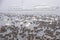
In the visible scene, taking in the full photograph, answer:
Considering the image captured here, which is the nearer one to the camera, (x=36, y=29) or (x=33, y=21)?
(x=36, y=29)

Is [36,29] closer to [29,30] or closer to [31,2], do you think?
[29,30]

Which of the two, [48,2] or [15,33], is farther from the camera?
[48,2]

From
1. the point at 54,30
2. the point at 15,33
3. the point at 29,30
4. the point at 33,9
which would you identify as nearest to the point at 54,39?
the point at 54,30

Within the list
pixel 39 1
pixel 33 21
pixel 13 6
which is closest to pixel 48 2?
pixel 39 1

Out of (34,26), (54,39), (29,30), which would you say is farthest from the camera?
(34,26)

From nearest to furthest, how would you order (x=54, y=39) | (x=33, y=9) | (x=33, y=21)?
(x=54, y=39) < (x=33, y=21) < (x=33, y=9)

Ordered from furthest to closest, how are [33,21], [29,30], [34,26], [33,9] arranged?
[33,9]
[33,21]
[34,26]
[29,30]

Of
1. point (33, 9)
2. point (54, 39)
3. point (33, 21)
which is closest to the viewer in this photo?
Result: point (54, 39)

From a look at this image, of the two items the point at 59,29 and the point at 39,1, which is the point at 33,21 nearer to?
the point at 59,29
